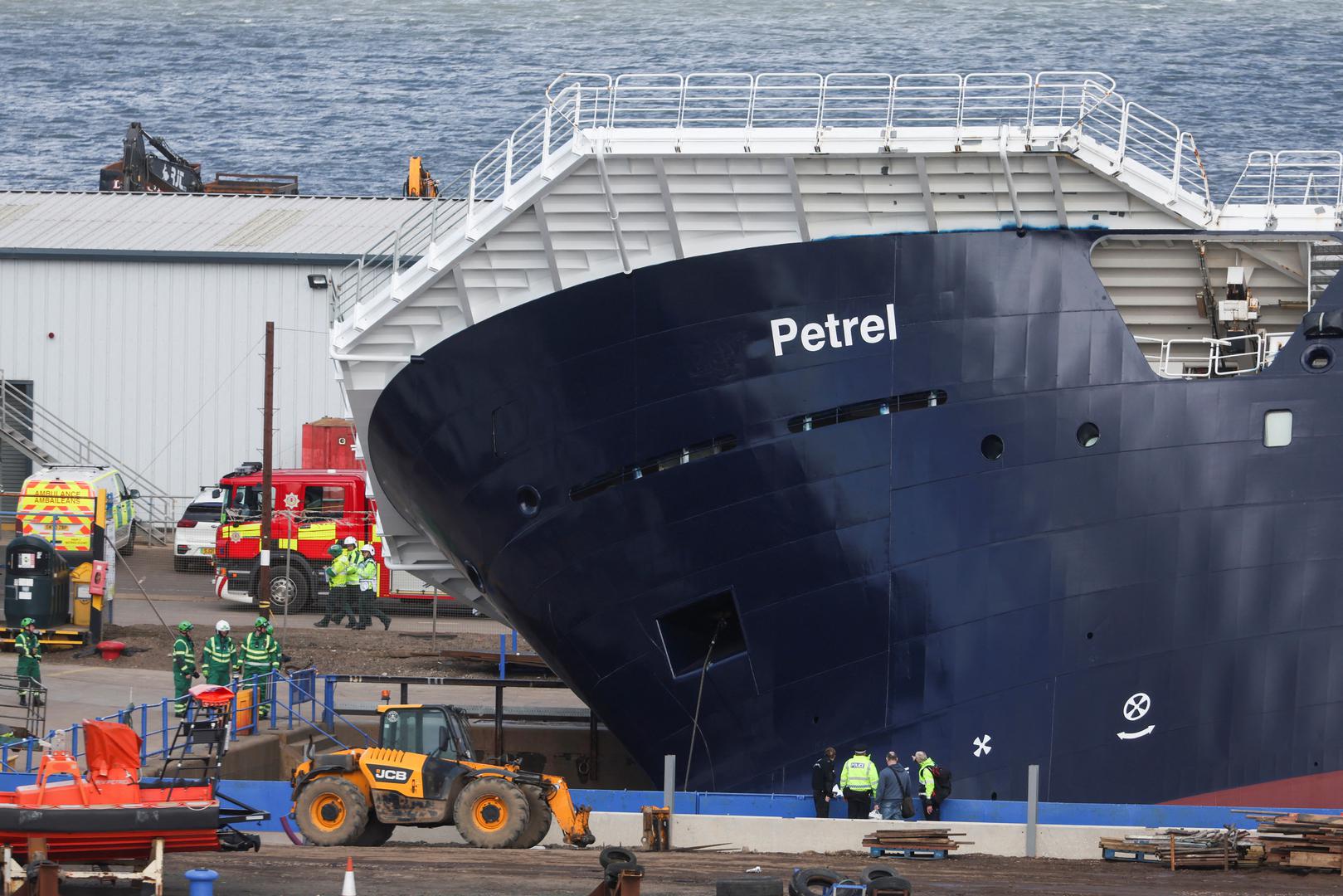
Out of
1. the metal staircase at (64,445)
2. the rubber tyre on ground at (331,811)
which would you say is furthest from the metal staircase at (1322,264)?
the metal staircase at (64,445)

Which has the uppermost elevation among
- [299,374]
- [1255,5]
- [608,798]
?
[1255,5]

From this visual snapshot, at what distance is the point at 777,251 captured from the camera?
19375 mm

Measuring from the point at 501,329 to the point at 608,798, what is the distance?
5630mm

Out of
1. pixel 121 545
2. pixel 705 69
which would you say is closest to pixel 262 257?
pixel 121 545

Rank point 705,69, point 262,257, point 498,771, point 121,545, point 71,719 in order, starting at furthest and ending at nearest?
point 705,69 < point 262,257 < point 121,545 < point 71,719 < point 498,771

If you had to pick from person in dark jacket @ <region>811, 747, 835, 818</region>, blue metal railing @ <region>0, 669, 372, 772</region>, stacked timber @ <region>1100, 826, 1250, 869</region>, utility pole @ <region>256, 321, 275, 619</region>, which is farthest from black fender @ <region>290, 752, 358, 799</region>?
utility pole @ <region>256, 321, 275, 619</region>

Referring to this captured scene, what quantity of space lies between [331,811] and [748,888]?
253 inches

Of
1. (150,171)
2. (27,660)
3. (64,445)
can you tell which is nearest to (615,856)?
(27,660)

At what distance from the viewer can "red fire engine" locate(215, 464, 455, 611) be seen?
3569 cm

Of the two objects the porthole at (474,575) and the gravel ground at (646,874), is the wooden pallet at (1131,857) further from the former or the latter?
the porthole at (474,575)

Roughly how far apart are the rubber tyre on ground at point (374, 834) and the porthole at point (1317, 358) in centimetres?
1124

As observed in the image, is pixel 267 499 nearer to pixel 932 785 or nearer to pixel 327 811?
pixel 327 811

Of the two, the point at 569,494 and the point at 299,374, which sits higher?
the point at 299,374

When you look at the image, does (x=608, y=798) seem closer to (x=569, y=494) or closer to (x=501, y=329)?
(x=569, y=494)
